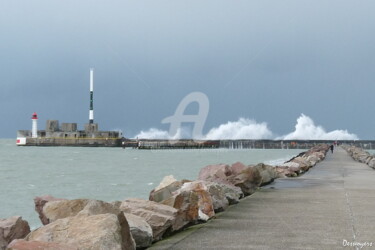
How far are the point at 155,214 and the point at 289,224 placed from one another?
2.04 meters

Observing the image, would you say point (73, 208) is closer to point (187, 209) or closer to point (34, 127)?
point (187, 209)

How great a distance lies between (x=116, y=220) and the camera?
17.9ft

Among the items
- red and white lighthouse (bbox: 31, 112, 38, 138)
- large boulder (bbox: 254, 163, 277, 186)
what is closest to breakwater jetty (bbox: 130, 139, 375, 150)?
red and white lighthouse (bbox: 31, 112, 38, 138)

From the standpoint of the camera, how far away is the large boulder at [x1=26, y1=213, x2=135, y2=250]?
516cm

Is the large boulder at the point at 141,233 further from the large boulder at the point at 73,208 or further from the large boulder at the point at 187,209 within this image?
the large boulder at the point at 187,209

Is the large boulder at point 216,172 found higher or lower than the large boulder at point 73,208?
higher

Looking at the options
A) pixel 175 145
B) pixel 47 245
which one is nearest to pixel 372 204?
pixel 47 245

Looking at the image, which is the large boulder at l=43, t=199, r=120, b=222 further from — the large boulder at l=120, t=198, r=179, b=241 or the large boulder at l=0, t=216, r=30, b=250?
the large boulder at l=120, t=198, r=179, b=241

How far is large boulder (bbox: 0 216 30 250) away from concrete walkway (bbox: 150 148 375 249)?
185 cm

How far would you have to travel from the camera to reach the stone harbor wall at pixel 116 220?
522cm

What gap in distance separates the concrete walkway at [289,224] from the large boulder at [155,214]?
0.56ft

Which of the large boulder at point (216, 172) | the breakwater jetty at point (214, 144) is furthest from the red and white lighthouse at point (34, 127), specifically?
the large boulder at point (216, 172)

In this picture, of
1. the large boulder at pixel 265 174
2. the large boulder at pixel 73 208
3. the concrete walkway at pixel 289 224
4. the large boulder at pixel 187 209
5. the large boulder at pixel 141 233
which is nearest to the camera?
the large boulder at pixel 73 208

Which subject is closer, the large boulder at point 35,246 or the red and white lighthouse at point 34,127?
the large boulder at point 35,246
